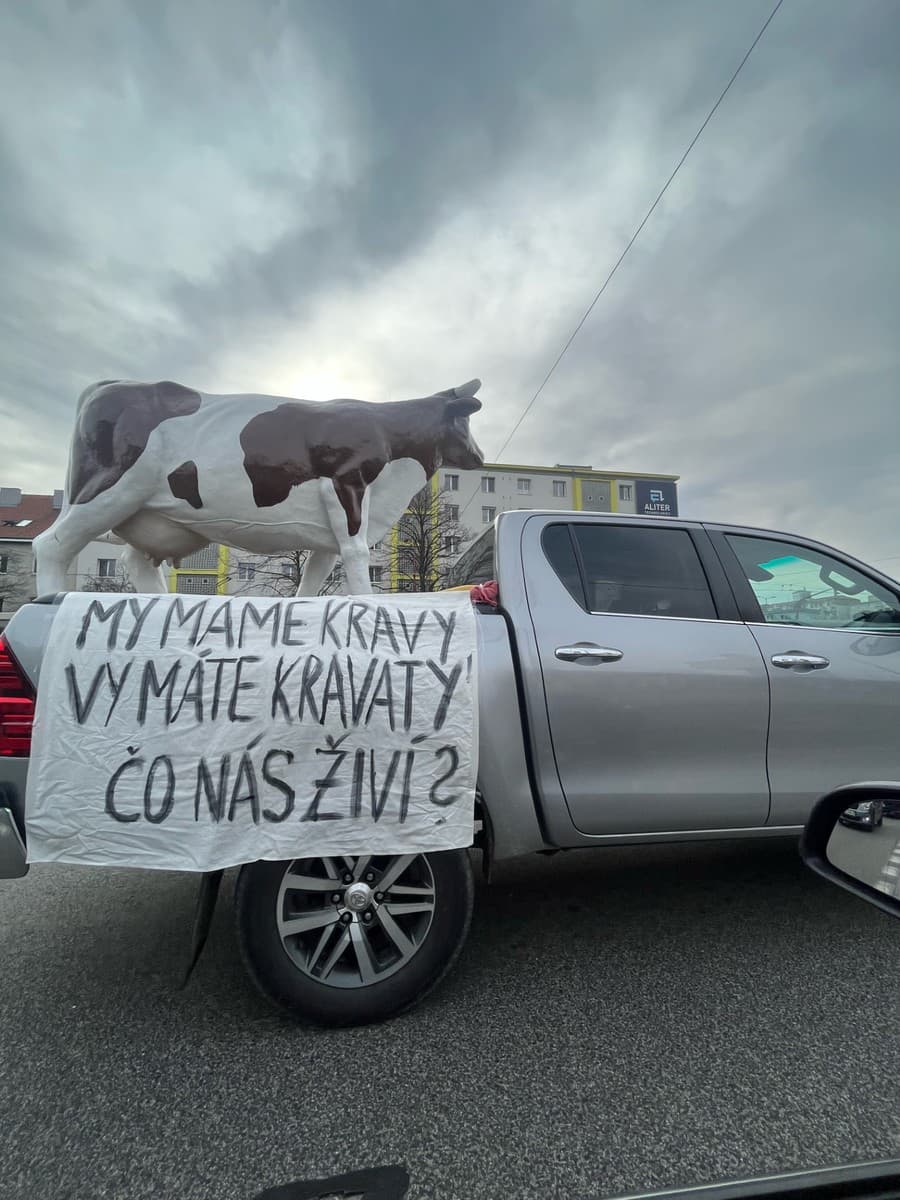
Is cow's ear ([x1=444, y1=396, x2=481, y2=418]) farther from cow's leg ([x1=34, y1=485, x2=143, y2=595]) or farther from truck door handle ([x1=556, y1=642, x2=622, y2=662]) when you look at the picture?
truck door handle ([x1=556, y1=642, x2=622, y2=662])

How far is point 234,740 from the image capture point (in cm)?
204

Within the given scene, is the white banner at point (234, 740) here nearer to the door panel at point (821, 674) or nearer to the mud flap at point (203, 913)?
the mud flap at point (203, 913)

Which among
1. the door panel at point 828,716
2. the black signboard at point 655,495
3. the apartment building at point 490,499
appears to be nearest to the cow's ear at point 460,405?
the door panel at point 828,716

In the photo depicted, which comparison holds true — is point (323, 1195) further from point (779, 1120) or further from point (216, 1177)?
point (779, 1120)

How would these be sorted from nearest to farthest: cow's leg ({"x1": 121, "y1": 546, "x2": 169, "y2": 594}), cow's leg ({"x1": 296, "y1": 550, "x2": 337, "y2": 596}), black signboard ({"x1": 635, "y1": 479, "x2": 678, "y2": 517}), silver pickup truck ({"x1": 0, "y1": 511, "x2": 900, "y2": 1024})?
silver pickup truck ({"x1": 0, "y1": 511, "x2": 900, "y2": 1024}), cow's leg ({"x1": 121, "y1": 546, "x2": 169, "y2": 594}), cow's leg ({"x1": 296, "y1": 550, "x2": 337, "y2": 596}), black signboard ({"x1": 635, "y1": 479, "x2": 678, "y2": 517})

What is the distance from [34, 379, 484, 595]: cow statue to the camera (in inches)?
152

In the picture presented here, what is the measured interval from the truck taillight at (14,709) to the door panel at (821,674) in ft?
8.88

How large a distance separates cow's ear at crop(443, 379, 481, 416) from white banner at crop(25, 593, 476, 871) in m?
2.60

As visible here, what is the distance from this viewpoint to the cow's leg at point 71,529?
384cm

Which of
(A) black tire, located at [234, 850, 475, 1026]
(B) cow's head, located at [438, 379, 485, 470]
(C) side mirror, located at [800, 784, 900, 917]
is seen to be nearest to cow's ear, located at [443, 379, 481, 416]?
(B) cow's head, located at [438, 379, 485, 470]

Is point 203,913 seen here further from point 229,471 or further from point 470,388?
point 470,388

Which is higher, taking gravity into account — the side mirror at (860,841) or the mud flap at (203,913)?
the side mirror at (860,841)

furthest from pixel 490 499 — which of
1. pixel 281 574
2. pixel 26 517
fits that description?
pixel 281 574

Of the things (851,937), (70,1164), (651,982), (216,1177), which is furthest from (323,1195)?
(851,937)
